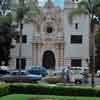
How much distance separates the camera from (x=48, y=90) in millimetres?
26969

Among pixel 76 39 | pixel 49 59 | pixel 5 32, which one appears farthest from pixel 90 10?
pixel 49 59

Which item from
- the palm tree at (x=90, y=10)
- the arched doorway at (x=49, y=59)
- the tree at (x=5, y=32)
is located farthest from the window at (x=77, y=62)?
the palm tree at (x=90, y=10)

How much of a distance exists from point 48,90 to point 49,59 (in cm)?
3792

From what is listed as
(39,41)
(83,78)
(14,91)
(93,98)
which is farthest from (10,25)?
(93,98)

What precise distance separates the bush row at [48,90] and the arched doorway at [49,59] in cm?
3680

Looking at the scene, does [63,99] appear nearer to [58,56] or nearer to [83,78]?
[83,78]

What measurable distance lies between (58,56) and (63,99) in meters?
40.4

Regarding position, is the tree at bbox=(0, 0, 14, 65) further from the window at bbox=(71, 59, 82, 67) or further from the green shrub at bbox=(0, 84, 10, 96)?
the green shrub at bbox=(0, 84, 10, 96)

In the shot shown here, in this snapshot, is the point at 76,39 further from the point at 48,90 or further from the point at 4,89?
the point at 4,89

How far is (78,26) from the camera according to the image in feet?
209

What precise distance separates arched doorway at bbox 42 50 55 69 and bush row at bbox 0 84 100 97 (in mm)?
36801

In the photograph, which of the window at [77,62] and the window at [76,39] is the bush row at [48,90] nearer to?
the window at [77,62]

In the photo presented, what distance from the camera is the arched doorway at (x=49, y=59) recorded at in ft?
211

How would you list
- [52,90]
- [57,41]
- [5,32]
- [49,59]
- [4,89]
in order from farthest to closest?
1. [49,59]
2. [57,41]
3. [5,32]
4. [52,90]
5. [4,89]
